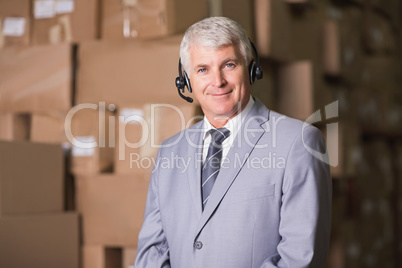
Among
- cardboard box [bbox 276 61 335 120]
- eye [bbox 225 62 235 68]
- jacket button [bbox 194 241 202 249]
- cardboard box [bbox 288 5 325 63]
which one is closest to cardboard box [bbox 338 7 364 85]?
cardboard box [bbox 288 5 325 63]

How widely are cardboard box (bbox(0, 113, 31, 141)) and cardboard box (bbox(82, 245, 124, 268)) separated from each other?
2.18ft

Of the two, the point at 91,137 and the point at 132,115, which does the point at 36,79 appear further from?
the point at 132,115

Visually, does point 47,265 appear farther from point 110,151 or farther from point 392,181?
point 392,181

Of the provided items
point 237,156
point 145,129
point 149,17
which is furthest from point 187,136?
point 149,17

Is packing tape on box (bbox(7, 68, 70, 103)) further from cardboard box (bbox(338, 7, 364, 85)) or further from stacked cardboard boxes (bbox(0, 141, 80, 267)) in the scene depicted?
cardboard box (bbox(338, 7, 364, 85))

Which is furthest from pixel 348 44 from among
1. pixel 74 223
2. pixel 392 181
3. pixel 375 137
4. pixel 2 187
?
pixel 2 187

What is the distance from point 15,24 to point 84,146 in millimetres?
773

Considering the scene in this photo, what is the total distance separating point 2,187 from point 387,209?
2.92 m

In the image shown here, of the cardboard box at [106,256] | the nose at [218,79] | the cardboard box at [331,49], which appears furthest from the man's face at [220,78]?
the cardboard box at [331,49]

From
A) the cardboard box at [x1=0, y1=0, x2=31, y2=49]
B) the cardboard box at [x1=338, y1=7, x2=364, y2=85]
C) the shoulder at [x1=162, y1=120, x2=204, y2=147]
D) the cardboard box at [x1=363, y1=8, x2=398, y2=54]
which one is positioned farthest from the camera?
the cardboard box at [x1=363, y1=8, x2=398, y2=54]

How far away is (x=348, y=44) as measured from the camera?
12.1 ft

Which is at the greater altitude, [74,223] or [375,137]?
[375,137]

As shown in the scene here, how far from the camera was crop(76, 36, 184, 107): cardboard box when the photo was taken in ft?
7.98

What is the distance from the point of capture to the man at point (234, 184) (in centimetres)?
131
